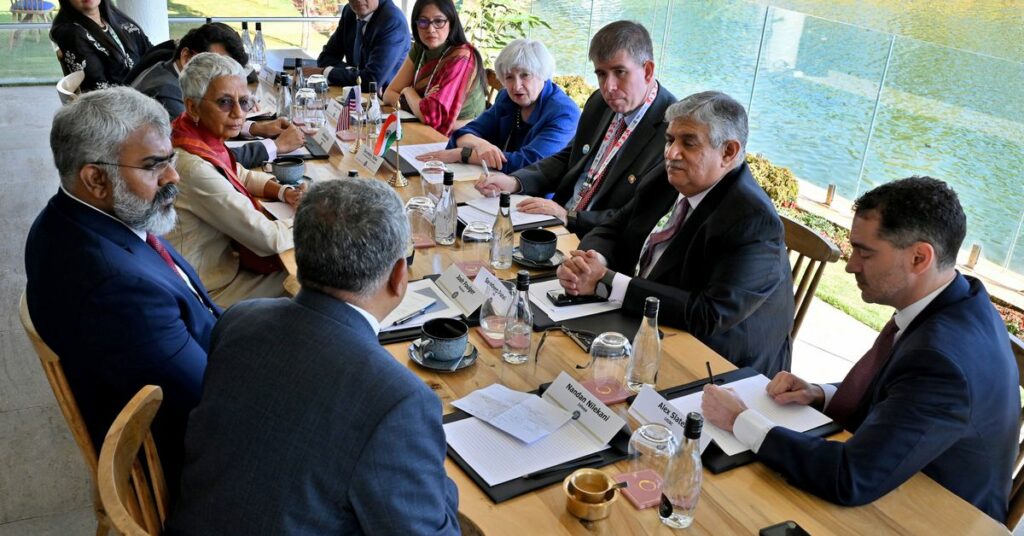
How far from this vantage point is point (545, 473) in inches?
68.2

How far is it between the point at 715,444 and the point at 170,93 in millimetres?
3013

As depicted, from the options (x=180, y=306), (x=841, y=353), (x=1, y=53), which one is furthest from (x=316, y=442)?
(x=1, y=53)

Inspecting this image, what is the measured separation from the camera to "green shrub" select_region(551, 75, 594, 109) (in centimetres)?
710

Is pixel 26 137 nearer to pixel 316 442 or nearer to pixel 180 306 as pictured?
pixel 180 306

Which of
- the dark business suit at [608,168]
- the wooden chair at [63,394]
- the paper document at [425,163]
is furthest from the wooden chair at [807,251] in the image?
the wooden chair at [63,394]

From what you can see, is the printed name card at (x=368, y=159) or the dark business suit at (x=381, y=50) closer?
the printed name card at (x=368, y=159)

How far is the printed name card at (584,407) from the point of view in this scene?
183 centimetres

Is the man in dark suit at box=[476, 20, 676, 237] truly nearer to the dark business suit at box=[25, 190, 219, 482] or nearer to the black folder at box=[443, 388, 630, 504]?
the black folder at box=[443, 388, 630, 504]

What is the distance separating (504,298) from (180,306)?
803 mm

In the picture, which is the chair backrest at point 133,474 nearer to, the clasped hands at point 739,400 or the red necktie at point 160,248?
the red necktie at point 160,248

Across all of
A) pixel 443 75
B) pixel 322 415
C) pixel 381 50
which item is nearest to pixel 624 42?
pixel 443 75

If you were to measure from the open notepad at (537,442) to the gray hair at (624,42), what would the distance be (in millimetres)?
1678

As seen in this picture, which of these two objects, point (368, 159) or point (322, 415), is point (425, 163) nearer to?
point (368, 159)

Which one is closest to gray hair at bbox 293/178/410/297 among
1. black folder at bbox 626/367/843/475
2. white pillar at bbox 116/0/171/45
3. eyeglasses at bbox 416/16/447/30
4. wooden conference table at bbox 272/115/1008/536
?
wooden conference table at bbox 272/115/1008/536
